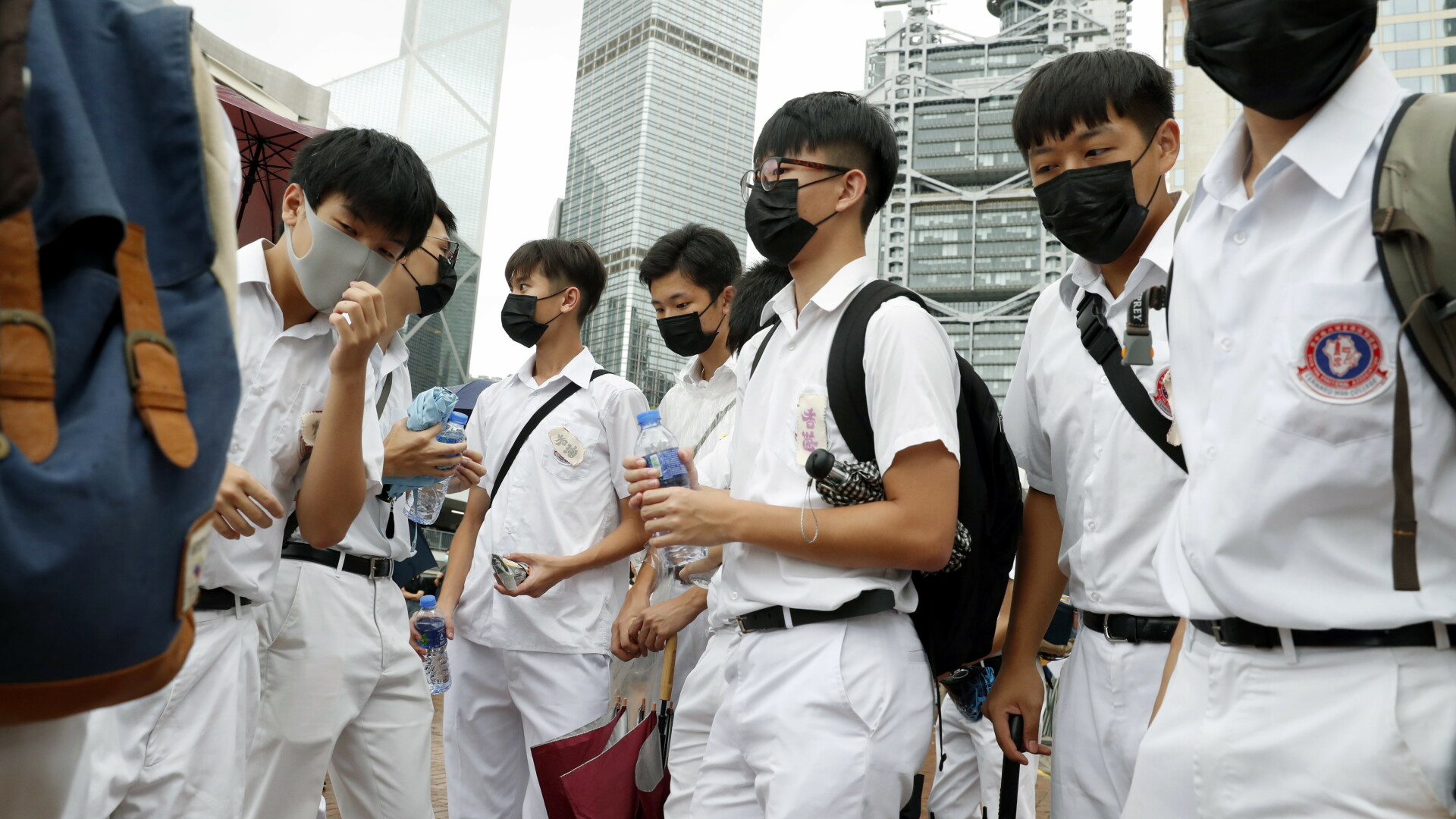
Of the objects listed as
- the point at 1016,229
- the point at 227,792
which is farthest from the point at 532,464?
the point at 1016,229

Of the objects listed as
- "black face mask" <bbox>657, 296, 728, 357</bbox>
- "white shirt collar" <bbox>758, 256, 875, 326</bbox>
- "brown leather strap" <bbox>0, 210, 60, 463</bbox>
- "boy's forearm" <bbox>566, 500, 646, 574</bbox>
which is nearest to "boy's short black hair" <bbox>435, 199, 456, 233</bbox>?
"black face mask" <bbox>657, 296, 728, 357</bbox>

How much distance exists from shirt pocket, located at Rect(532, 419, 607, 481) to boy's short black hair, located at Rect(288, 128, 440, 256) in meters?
1.18

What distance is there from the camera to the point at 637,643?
3529 mm

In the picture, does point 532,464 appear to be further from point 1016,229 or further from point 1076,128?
point 1016,229

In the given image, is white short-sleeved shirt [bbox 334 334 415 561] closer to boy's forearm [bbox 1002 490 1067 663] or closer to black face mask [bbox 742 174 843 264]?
black face mask [bbox 742 174 843 264]

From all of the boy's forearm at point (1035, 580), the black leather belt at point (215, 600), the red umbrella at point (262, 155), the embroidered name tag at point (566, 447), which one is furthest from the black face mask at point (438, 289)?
the red umbrella at point (262, 155)

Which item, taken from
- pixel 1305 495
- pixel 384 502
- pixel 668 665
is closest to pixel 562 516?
pixel 668 665

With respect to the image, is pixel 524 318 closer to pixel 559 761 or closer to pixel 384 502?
pixel 384 502

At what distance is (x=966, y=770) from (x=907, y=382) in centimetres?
239

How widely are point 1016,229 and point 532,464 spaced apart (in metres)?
94.2

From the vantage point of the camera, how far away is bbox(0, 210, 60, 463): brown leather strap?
79 cm

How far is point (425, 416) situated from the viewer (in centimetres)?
304

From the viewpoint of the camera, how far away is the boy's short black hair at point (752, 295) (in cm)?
388

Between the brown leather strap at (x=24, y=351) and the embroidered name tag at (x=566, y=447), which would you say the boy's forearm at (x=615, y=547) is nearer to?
the embroidered name tag at (x=566, y=447)
